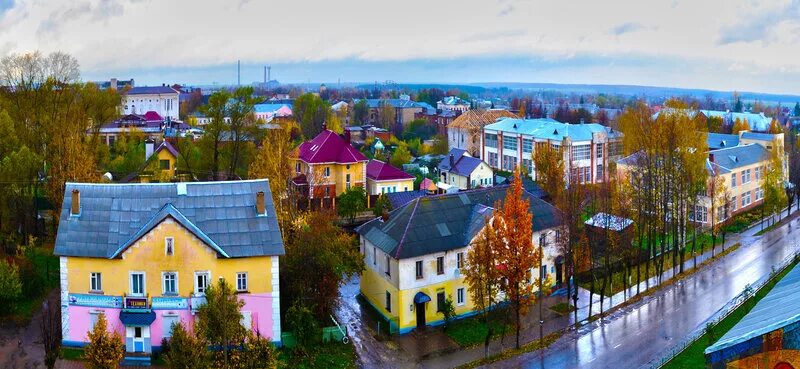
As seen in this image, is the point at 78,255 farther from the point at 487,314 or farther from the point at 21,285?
the point at 487,314

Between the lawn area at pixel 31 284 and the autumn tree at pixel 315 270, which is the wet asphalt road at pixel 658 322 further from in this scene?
the lawn area at pixel 31 284

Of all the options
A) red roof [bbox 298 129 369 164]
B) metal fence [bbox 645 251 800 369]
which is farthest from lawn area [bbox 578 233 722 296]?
red roof [bbox 298 129 369 164]

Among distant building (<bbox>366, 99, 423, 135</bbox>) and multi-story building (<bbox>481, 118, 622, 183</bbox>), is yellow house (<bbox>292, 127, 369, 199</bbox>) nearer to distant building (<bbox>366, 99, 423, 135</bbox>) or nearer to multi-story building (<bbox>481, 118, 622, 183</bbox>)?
multi-story building (<bbox>481, 118, 622, 183</bbox>)

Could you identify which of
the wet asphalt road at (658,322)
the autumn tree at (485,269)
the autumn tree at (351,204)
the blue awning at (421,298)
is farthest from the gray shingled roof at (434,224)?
the autumn tree at (351,204)

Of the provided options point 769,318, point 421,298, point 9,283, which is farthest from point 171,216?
point 769,318

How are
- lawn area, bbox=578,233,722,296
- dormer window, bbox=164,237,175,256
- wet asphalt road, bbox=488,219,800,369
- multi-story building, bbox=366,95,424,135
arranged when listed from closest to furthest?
1. dormer window, bbox=164,237,175,256
2. wet asphalt road, bbox=488,219,800,369
3. lawn area, bbox=578,233,722,296
4. multi-story building, bbox=366,95,424,135

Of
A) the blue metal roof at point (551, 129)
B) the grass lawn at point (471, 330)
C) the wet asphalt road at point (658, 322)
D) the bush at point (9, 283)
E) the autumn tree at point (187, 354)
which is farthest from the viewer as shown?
the blue metal roof at point (551, 129)

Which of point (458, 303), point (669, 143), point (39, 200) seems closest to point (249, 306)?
point (458, 303)
